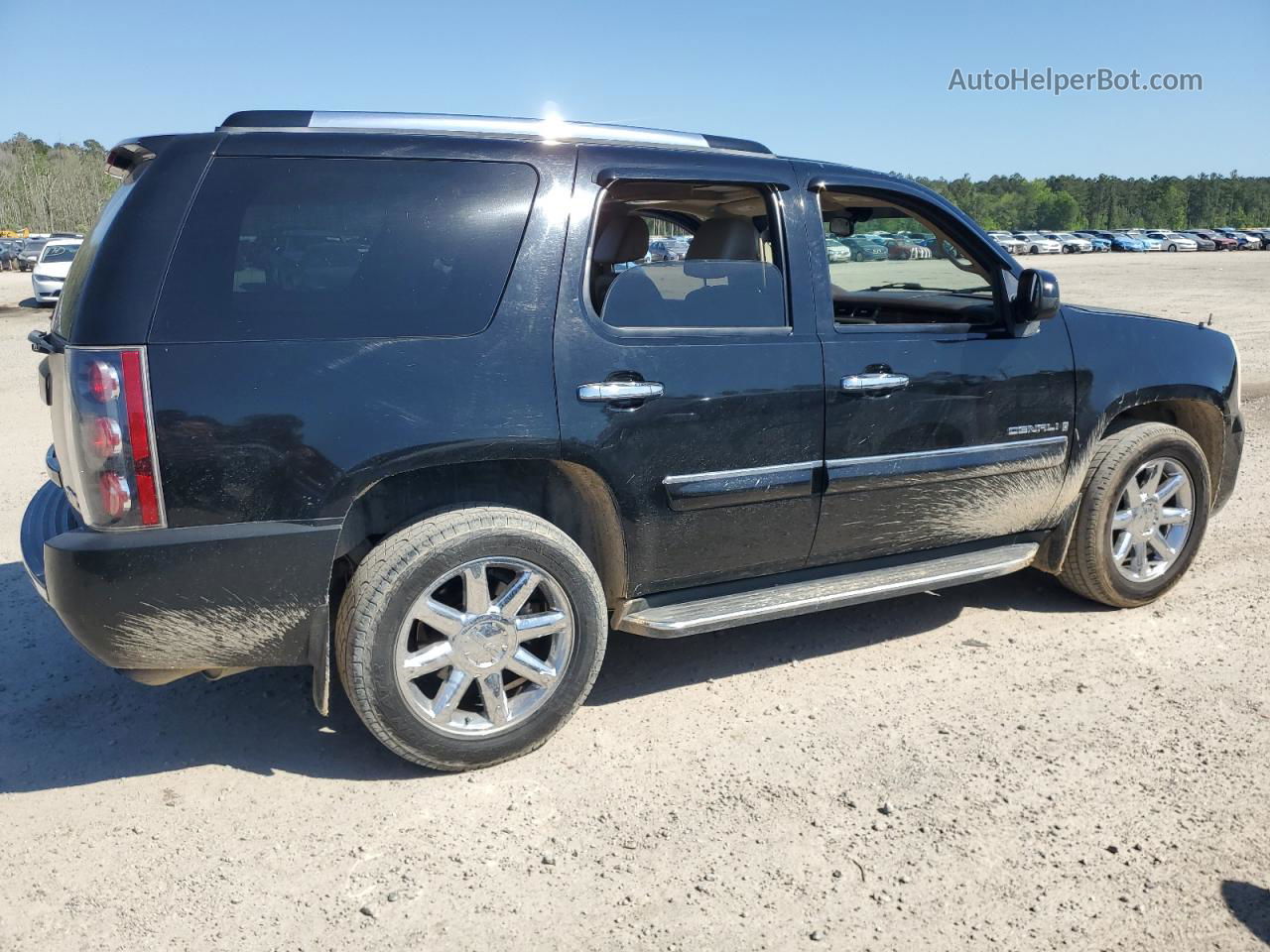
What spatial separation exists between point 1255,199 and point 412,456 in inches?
5491

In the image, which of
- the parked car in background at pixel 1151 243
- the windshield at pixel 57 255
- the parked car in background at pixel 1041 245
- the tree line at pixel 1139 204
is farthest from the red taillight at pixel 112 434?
the tree line at pixel 1139 204

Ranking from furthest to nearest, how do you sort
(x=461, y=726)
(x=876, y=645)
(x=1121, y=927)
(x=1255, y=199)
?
(x=1255, y=199) < (x=876, y=645) < (x=461, y=726) < (x=1121, y=927)

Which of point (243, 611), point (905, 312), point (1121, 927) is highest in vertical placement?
point (905, 312)

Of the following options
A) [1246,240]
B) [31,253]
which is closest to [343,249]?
[31,253]

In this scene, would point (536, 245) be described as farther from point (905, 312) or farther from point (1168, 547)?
point (1168, 547)

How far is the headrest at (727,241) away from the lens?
152 inches

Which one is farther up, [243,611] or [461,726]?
[243,611]

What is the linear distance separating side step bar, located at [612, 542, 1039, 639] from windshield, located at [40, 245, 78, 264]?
22.1 m

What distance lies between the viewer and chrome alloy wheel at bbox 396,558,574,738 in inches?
125

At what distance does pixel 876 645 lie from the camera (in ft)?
14.1

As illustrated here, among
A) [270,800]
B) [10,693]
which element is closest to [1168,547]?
[270,800]

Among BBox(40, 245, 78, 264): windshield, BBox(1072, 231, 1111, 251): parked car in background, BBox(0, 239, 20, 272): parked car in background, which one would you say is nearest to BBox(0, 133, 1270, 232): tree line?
BBox(1072, 231, 1111, 251): parked car in background

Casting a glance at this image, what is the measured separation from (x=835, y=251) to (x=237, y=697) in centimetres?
282

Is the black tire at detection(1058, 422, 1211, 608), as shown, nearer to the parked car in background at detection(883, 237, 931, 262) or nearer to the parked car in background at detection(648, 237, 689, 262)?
the parked car in background at detection(883, 237, 931, 262)
